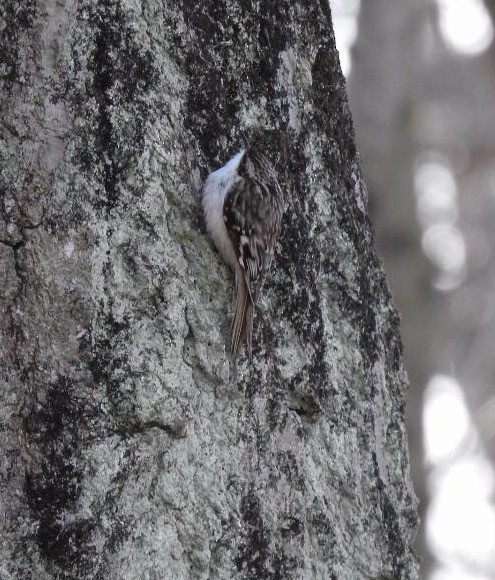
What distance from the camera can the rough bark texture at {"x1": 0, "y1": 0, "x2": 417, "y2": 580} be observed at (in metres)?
2.44

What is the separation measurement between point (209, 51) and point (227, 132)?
194 millimetres

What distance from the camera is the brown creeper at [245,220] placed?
8.93 feet

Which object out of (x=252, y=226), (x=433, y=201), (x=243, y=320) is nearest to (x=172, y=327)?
(x=243, y=320)

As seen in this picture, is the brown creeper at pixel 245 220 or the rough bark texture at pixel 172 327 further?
the brown creeper at pixel 245 220

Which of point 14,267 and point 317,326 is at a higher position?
point 317,326

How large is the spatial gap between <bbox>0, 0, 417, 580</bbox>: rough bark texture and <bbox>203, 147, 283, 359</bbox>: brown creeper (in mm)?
32

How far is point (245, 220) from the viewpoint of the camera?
3020mm

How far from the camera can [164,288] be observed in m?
2.59

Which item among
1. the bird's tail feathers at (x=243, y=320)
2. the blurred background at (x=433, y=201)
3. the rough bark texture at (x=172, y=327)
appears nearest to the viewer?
the rough bark texture at (x=172, y=327)

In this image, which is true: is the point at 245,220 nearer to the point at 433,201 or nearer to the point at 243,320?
the point at 243,320

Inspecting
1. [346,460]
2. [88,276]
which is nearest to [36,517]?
[88,276]

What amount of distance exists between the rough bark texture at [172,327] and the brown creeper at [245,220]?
0.03 meters

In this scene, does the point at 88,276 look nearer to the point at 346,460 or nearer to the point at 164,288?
the point at 164,288

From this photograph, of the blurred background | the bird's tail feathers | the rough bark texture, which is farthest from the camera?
the blurred background
